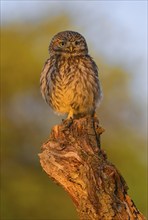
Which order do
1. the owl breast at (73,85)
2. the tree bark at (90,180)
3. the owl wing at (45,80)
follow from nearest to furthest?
1. the tree bark at (90,180)
2. the owl breast at (73,85)
3. the owl wing at (45,80)

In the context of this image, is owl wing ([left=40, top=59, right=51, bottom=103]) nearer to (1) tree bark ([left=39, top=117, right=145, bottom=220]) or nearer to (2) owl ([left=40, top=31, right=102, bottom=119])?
(2) owl ([left=40, top=31, right=102, bottom=119])

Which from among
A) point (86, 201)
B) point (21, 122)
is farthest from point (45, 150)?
point (21, 122)

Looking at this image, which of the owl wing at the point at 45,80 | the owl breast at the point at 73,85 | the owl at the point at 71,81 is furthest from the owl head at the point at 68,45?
the owl wing at the point at 45,80

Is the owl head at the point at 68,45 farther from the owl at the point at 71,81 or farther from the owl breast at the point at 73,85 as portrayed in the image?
the owl breast at the point at 73,85

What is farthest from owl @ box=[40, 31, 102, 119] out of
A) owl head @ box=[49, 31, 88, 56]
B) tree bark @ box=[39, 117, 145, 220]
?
tree bark @ box=[39, 117, 145, 220]

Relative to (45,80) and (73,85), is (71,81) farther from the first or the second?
(45,80)

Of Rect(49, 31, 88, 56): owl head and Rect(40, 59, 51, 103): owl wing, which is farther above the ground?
Rect(49, 31, 88, 56): owl head

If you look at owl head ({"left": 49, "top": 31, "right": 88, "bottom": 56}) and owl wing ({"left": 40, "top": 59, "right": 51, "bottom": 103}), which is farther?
owl head ({"left": 49, "top": 31, "right": 88, "bottom": 56})
